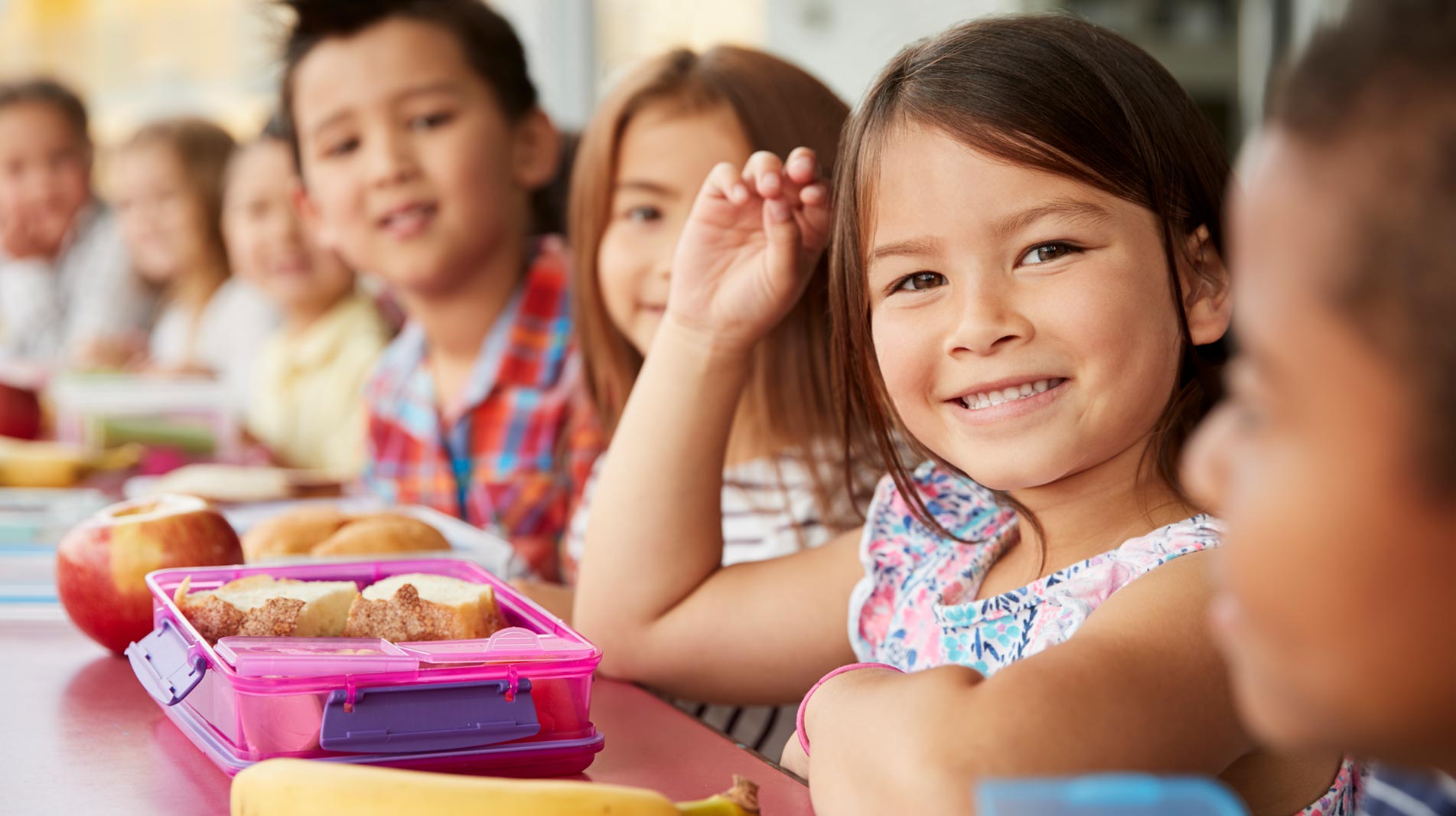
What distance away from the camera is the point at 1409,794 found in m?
0.58

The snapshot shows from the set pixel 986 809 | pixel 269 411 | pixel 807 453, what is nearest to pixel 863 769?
A: pixel 986 809

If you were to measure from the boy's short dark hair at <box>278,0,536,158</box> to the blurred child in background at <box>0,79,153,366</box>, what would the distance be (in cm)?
184

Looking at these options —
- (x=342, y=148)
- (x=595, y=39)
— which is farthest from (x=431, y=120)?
(x=595, y=39)

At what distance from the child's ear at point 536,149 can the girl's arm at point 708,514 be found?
88 centimetres

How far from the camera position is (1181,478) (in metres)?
0.84

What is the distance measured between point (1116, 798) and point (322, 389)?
7.31 feet

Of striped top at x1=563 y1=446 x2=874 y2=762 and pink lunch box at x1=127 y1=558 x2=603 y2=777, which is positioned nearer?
pink lunch box at x1=127 y1=558 x2=603 y2=777

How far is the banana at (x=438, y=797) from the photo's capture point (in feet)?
1.78

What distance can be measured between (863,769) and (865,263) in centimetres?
37

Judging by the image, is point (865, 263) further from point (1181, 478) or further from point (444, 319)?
point (444, 319)

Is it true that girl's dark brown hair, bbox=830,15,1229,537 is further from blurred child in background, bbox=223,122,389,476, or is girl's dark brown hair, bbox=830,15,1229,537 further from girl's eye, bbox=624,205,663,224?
blurred child in background, bbox=223,122,389,476

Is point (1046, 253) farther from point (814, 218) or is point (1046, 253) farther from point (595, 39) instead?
point (595, 39)

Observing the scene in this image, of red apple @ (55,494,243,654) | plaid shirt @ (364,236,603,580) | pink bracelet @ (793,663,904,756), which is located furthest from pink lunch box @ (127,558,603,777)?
plaid shirt @ (364,236,603,580)

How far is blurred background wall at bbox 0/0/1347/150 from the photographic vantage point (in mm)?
3703
